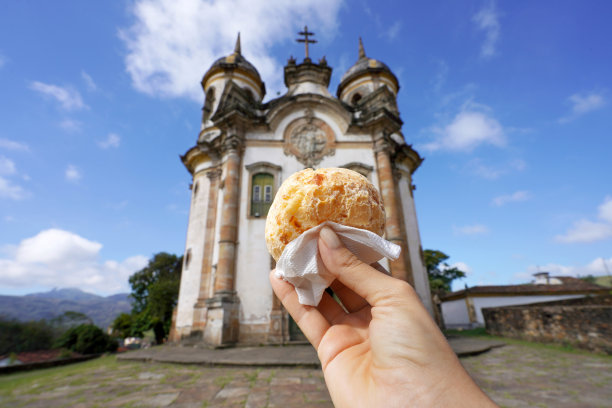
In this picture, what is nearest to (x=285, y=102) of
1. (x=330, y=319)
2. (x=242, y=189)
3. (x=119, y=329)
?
(x=242, y=189)

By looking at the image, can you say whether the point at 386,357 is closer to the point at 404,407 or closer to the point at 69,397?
the point at 404,407

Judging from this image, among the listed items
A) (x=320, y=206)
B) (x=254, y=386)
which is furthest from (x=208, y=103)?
(x=320, y=206)

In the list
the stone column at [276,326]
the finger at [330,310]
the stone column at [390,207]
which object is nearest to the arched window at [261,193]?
the stone column at [276,326]

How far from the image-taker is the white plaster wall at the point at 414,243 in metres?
12.8

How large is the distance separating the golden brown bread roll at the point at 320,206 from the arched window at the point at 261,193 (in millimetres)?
9771

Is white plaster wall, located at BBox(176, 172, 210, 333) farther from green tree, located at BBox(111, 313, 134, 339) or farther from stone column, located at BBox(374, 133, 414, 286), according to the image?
green tree, located at BBox(111, 313, 134, 339)

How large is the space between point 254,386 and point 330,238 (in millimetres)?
4439

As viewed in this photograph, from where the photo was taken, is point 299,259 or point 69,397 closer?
point 299,259

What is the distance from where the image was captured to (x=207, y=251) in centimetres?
1281

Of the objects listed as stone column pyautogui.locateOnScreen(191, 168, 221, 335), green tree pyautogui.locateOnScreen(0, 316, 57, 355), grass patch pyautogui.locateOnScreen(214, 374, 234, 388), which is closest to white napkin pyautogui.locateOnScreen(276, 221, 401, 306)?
grass patch pyautogui.locateOnScreen(214, 374, 234, 388)

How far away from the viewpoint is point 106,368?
281 inches

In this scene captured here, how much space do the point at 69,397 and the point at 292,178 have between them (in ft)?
18.5

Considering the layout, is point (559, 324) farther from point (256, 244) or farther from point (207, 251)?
point (207, 251)

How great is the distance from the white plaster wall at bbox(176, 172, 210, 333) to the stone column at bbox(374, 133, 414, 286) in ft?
29.3
